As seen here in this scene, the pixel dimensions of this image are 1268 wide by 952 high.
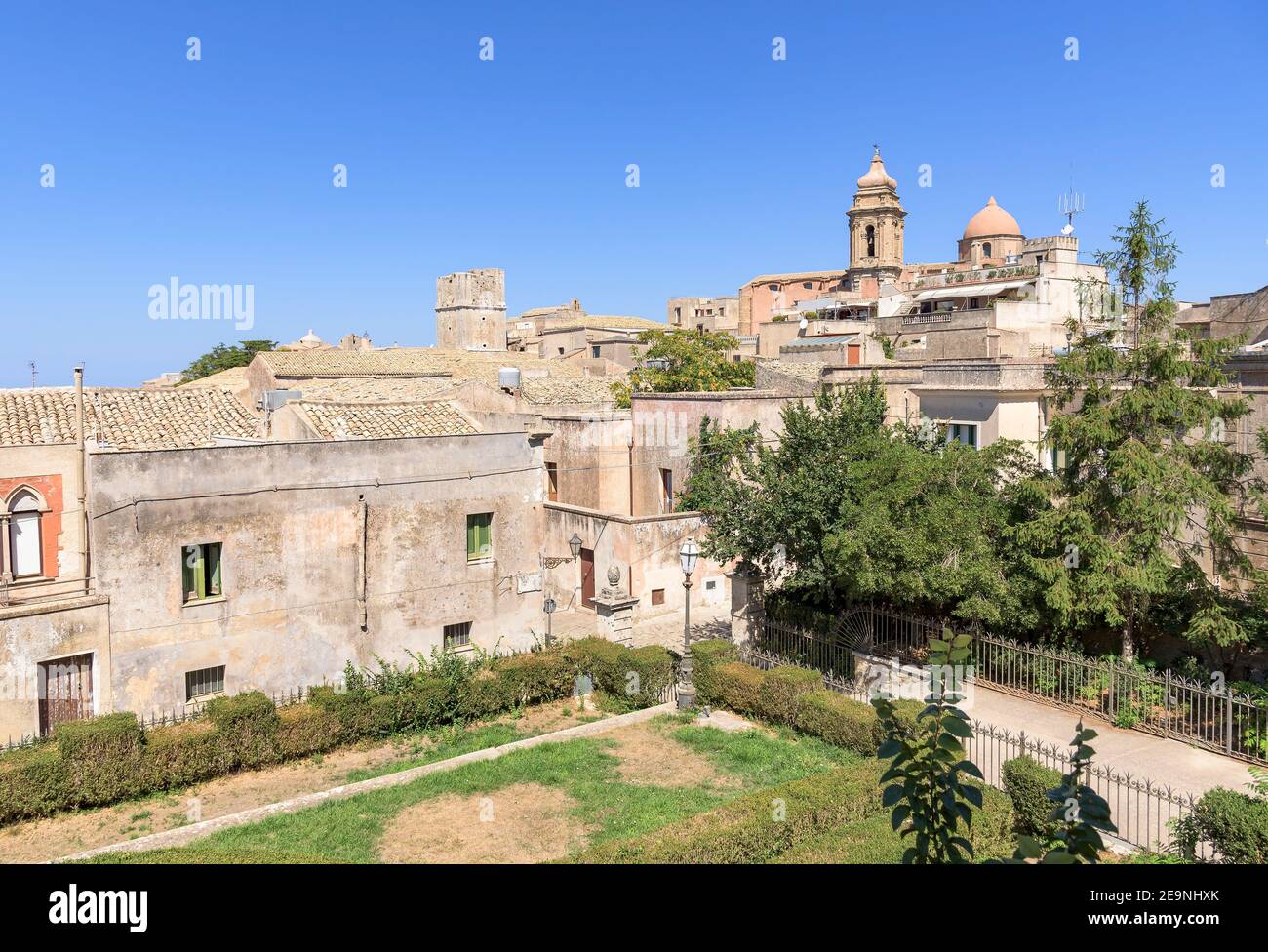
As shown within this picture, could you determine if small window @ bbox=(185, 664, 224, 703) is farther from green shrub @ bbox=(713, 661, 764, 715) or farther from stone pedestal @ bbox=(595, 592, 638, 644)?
green shrub @ bbox=(713, 661, 764, 715)

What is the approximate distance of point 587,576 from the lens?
1109 inches

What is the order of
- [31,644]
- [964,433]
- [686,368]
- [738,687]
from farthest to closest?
[686,368] → [964,433] → [738,687] → [31,644]

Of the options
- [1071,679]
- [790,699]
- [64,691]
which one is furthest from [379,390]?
[1071,679]

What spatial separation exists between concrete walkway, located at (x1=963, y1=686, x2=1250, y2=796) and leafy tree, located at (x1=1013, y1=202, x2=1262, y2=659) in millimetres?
1860

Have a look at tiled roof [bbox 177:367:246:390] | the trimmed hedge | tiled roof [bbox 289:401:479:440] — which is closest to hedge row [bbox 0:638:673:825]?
the trimmed hedge

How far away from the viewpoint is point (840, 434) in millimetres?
19641

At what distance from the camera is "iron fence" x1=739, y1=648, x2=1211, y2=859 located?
A: 11.5m

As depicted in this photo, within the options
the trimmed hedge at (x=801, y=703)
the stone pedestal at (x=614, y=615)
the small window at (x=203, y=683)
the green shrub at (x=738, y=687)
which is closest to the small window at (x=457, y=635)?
the stone pedestal at (x=614, y=615)

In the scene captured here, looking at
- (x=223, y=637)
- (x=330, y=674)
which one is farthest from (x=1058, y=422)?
(x=223, y=637)

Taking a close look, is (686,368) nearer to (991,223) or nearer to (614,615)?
(614,615)

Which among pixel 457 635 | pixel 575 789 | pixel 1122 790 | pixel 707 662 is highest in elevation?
pixel 707 662

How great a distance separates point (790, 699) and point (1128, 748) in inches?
212

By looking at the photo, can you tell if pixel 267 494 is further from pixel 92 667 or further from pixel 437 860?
pixel 437 860
